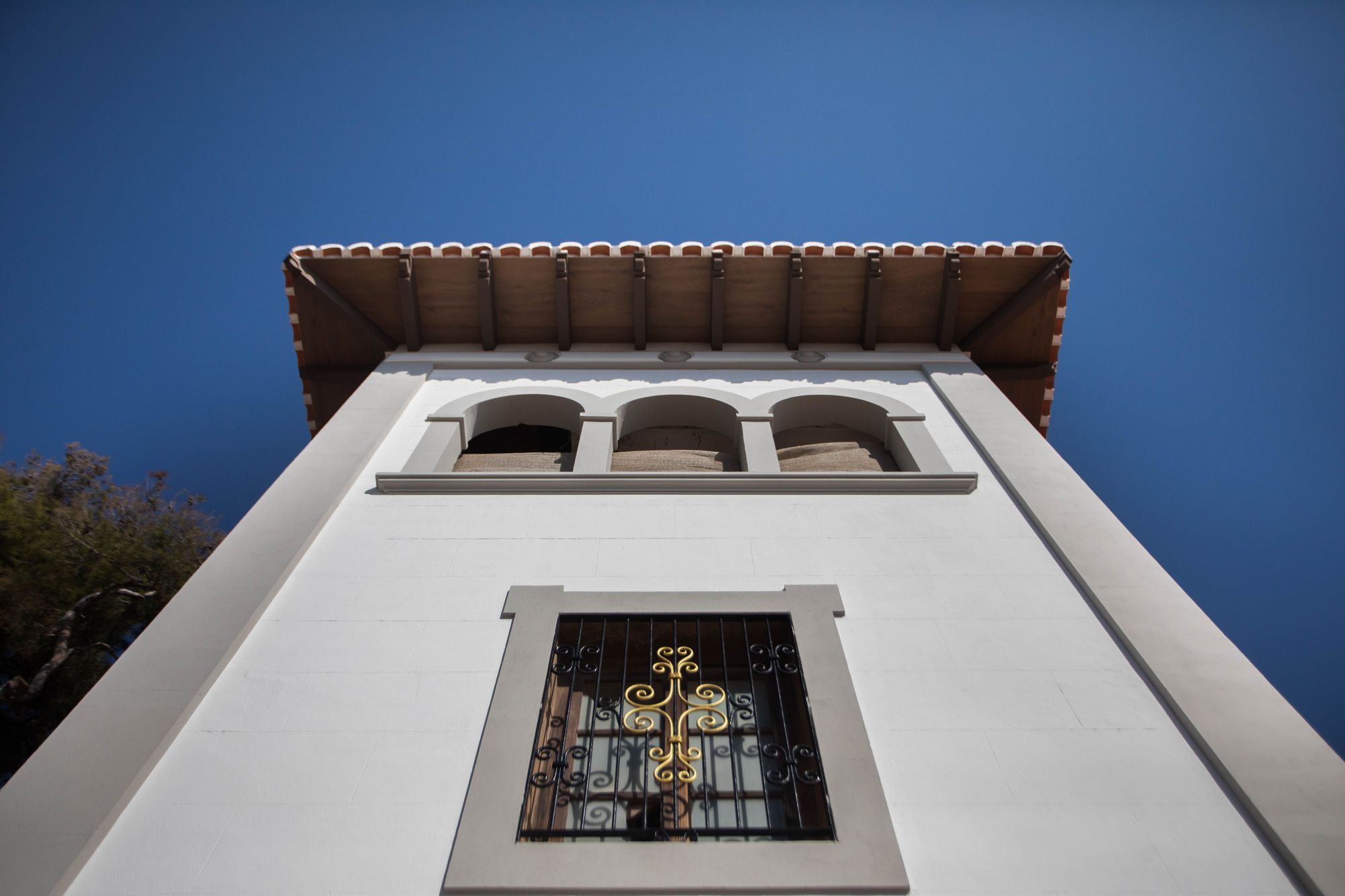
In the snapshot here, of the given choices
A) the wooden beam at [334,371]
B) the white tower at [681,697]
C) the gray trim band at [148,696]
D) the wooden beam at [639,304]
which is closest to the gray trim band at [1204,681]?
the white tower at [681,697]

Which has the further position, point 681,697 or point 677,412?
point 677,412

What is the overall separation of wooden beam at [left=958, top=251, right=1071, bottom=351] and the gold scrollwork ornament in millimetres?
7493

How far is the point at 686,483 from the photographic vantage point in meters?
7.48

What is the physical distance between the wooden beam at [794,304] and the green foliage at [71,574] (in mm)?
9675

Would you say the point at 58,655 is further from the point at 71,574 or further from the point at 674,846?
the point at 674,846

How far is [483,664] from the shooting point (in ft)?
17.6

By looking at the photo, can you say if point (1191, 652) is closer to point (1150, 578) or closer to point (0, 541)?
point (1150, 578)

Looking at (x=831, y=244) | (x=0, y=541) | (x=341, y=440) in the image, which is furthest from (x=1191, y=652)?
(x=0, y=541)

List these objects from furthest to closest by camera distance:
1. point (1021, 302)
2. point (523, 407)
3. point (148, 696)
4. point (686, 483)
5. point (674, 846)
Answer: point (1021, 302) < point (523, 407) < point (686, 483) < point (148, 696) < point (674, 846)

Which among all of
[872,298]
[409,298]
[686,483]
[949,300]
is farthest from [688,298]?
[686,483]

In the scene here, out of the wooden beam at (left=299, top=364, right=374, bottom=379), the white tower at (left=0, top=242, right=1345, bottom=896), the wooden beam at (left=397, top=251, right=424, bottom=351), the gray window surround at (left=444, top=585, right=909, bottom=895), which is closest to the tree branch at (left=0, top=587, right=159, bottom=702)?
the wooden beam at (left=299, top=364, right=374, bottom=379)

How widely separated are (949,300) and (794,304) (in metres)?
2.07

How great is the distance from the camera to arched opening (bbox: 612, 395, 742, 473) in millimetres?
9055

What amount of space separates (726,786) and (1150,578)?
12.1 ft
